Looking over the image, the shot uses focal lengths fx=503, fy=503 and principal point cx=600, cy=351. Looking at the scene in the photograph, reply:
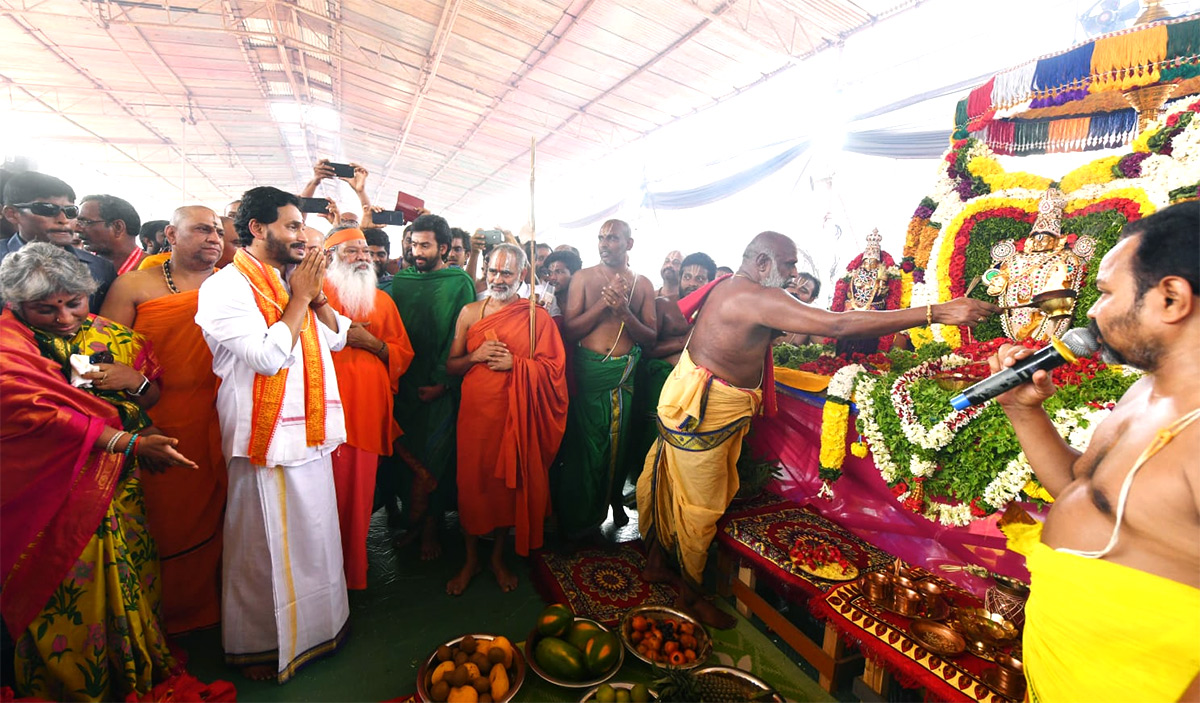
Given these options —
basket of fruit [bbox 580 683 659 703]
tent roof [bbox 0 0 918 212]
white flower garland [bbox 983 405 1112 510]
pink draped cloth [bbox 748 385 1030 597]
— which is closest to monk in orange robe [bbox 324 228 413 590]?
basket of fruit [bbox 580 683 659 703]

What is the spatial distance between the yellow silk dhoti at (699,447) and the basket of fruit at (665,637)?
1.32 feet

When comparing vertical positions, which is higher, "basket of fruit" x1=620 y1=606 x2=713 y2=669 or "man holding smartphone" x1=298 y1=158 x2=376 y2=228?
"man holding smartphone" x1=298 y1=158 x2=376 y2=228

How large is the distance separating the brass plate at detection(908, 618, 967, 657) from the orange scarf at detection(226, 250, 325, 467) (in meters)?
2.88

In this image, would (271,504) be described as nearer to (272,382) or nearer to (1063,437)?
(272,382)

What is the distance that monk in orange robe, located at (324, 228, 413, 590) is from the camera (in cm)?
292

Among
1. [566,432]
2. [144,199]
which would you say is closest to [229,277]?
[566,432]

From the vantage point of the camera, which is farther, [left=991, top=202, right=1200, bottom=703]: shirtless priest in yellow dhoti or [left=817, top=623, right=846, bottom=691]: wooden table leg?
[left=817, top=623, right=846, bottom=691]: wooden table leg

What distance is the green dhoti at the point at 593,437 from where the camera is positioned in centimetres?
376

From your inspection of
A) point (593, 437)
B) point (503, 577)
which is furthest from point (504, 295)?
point (503, 577)

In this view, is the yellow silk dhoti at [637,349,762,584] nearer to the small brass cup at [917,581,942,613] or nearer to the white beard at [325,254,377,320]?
the small brass cup at [917,581,942,613]

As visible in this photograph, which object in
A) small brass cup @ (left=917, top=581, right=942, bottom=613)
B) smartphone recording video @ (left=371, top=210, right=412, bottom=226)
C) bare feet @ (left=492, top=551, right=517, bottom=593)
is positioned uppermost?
smartphone recording video @ (left=371, top=210, right=412, bottom=226)

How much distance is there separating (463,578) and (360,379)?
1450mm

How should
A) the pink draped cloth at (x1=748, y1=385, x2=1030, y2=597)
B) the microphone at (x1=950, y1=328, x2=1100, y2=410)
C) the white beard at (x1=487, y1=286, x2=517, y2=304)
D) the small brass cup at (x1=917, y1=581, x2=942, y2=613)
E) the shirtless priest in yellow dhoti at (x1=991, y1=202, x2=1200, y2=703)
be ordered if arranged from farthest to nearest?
1. the white beard at (x1=487, y1=286, x2=517, y2=304)
2. the pink draped cloth at (x1=748, y1=385, x2=1030, y2=597)
3. the small brass cup at (x1=917, y1=581, x2=942, y2=613)
4. the microphone at (x1=950, y1=328, x2=1100, y2=410)
5. the shirtless priest in yellow dhoti at (x1=991, y1=202, x2=1200, y2=703)

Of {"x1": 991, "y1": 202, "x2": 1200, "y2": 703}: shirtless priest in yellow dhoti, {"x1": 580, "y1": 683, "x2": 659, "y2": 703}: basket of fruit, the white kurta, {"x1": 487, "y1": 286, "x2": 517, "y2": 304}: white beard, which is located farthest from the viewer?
{"x1": 487, "y1": 286, "x2": 517, "y2": 304}: white beard
